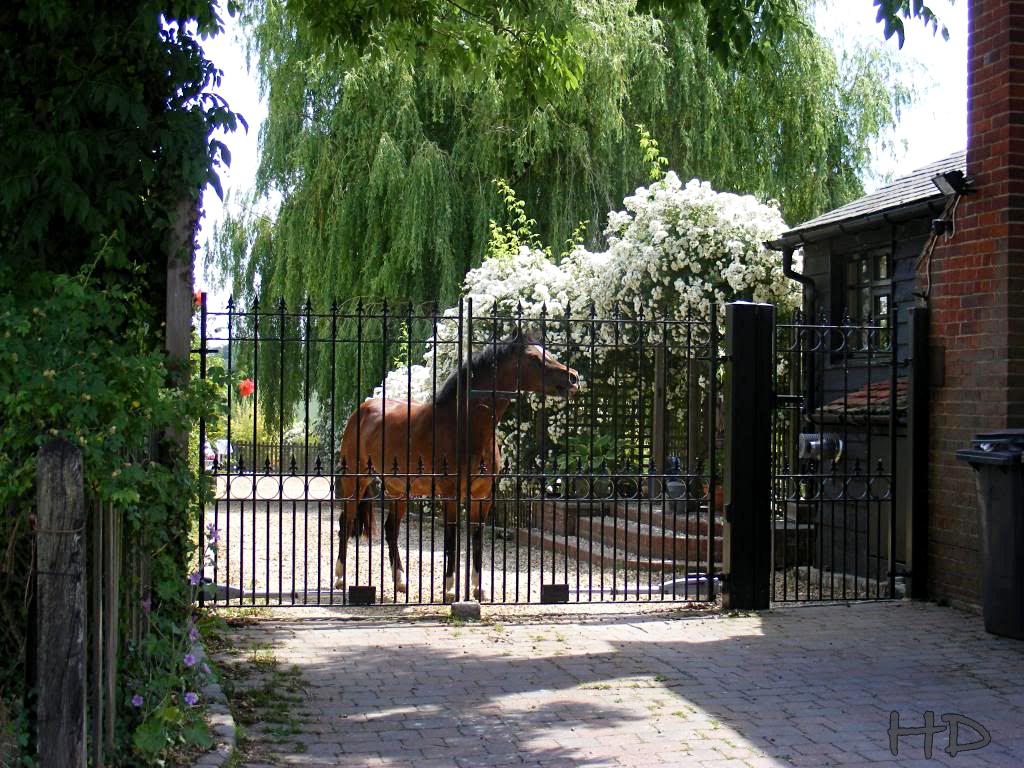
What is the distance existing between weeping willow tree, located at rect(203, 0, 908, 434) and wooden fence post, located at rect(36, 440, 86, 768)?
13.7 m

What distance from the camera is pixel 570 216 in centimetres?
1919

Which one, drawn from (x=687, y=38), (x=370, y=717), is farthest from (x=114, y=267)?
(x=687, y=38)

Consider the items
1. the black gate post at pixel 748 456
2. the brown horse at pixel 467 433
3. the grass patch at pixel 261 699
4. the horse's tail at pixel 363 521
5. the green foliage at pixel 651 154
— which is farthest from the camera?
the green foliage at pixel 651 154

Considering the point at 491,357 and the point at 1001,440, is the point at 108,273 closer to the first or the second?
the point at 491,357

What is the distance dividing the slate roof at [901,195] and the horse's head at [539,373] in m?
4.06

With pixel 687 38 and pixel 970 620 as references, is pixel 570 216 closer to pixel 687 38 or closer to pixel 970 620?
pixel 687 38

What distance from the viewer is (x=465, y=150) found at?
19109mm

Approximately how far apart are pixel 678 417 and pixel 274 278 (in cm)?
817

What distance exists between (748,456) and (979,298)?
2.18m

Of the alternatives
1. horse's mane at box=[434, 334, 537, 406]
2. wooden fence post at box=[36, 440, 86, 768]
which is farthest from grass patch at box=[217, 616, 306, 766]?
horse's mane at box=[434, 334, 537, 406]

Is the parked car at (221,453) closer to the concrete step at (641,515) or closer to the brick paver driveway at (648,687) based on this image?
the brick paver driveway at (648,687)

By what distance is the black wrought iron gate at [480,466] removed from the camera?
9.23 metres

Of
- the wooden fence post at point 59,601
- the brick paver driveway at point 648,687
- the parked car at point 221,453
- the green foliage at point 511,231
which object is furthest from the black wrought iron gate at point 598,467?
the green foliage at point 511,231

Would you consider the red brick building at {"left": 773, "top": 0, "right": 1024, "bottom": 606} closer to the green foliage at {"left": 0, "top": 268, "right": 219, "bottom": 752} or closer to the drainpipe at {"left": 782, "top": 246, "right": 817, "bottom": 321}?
the drainpipe at {"left": 782, "top": 246, "right": 817, "bottom": 321}
